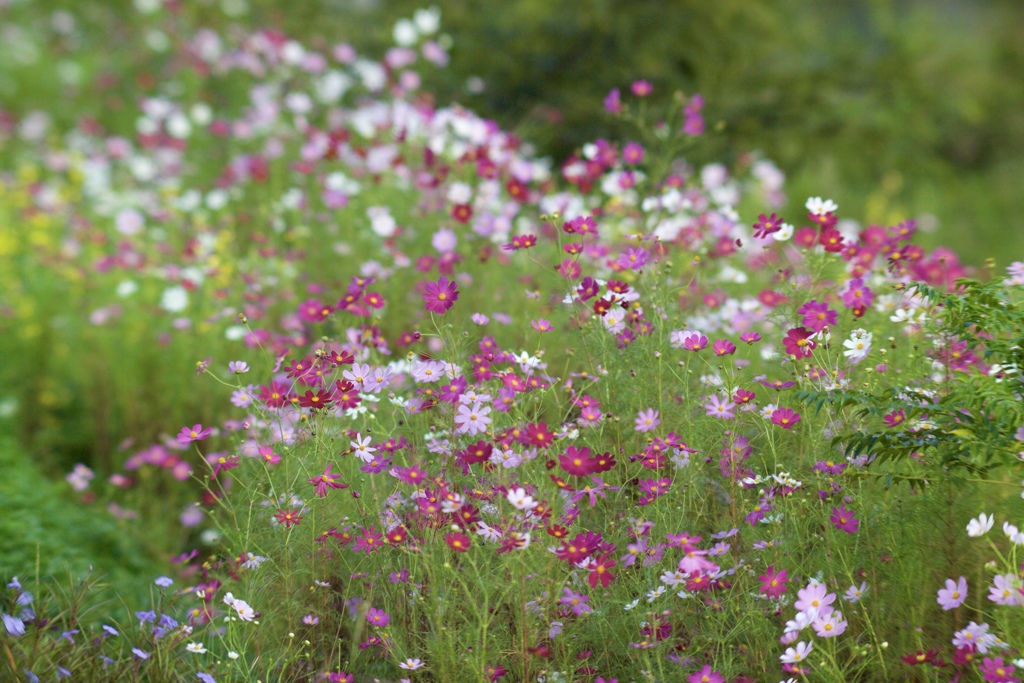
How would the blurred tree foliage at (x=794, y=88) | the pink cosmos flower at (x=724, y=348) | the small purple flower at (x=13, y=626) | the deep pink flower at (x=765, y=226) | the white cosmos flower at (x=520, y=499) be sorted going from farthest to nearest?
the blurred tree foliage at (x=794, y=88), the deep pink flower at (x=765, y=226), the pink cosmos flower at (x=724, y=348), the small purple flower at (x=13, y=626), the white cosmos flower at (x=520, y=499)

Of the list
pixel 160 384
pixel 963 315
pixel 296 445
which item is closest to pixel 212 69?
pixel 160 384

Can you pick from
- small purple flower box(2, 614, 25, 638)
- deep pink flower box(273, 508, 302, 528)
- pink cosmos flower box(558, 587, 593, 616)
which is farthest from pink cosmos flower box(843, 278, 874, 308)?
small purple flower box(2, 614, 25, 638)

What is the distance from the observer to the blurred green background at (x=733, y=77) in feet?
19.5

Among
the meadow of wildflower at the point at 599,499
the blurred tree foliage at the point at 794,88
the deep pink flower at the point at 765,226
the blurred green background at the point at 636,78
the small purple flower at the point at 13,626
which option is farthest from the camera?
the blurred tree foliage at the point at 794,88

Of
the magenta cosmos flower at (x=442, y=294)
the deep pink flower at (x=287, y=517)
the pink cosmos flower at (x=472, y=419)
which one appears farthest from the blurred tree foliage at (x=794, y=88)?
the deep pink flower at (x=287, y=517)

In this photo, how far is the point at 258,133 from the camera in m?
5.76

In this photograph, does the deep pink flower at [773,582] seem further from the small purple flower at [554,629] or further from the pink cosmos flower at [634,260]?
the pink cosmos flower at [634,260]

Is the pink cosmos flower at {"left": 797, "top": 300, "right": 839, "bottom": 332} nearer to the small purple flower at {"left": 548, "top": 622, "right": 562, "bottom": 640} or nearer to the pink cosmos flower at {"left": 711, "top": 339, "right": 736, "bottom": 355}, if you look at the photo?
the pink cosmos flower at {"left": 711, "top": 339, "right": 736, "bottom": 355}

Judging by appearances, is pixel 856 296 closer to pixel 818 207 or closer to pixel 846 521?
pixel 818 207

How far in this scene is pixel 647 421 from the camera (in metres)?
2.38

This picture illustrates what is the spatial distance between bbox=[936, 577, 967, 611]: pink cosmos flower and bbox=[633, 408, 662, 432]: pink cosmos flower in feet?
2.33

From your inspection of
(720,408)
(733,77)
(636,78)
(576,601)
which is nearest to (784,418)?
(720,408)

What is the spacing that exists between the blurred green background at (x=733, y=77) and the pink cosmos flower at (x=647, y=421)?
267 cm

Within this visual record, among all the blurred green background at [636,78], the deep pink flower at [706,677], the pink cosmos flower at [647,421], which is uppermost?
the blurred green background at [636,78]
